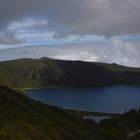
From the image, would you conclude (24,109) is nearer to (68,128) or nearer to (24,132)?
(68,128)

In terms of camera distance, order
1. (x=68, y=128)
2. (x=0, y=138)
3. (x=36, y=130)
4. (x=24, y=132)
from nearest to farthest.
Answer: (x=0, y=138), (x=24, y=132), (x=36, y=130), (x=68, y=128)

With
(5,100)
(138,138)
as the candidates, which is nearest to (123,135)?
(138,138)

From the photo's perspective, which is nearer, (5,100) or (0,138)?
(0,138)

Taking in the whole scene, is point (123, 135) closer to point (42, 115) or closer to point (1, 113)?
point (42, 115)

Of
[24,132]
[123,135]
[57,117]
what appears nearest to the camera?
[24,132]

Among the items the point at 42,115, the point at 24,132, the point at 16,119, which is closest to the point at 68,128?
the point at 42,115

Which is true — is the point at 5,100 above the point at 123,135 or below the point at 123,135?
above
